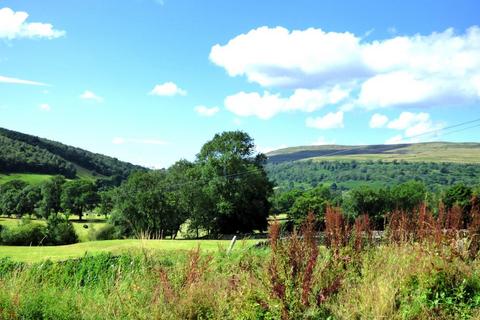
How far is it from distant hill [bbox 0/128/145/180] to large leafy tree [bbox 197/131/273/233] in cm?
6990

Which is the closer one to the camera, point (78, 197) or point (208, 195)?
point (208, 195)

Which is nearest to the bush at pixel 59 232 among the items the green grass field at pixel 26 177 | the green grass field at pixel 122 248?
the green grass field at pixel 122 248

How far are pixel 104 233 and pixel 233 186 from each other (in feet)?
56.1

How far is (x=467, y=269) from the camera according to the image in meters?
5.40

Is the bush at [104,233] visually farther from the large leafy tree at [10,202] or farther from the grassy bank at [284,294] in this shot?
the grassy bank at [284,294]

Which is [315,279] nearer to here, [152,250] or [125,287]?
[125,287]

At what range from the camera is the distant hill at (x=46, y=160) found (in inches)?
5438

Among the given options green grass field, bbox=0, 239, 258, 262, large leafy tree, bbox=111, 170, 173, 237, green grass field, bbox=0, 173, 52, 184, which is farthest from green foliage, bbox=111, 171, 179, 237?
green grass field, bbox=0, 173, 52, 184

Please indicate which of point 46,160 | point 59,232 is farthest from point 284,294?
point 46,160

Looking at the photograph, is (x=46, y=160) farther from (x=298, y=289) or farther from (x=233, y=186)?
(x=298, y=289)

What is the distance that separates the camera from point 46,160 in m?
148

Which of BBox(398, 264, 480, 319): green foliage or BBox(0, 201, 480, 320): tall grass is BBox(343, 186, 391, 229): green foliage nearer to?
BBox(0, 201, 480, 320): tall grass

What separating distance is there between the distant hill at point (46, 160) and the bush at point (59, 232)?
226 ft

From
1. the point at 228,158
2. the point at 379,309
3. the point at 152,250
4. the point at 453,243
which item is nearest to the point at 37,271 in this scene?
the point at 152,250
